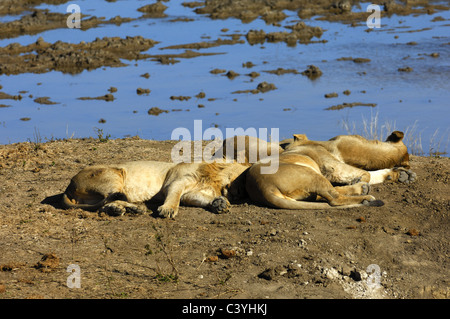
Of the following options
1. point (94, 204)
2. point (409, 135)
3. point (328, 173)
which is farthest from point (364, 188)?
point (409, 135)

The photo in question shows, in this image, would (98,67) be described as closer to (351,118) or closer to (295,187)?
(351,118)

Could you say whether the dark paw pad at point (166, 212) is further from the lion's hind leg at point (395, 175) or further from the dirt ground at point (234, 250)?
the lion's hind leg at point (395, 175)

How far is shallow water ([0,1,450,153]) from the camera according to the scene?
15.9m

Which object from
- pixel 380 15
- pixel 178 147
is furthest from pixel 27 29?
pixel 178 147

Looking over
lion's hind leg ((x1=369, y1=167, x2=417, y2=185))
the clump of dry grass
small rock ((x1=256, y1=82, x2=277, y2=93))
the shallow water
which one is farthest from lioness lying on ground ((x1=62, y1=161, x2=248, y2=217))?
small rock ((x1=256, y1=82, x2=277, y2=93))

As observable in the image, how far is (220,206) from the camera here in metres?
8.14

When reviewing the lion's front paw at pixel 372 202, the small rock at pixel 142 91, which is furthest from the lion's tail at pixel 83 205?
the small rock at pixel 142 91

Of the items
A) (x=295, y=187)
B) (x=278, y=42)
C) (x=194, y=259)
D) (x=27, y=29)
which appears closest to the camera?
(x=194, y=259)

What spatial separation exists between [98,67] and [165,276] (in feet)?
60.5

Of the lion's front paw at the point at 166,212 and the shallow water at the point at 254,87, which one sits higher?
the lion's front paw at the point at 166,212

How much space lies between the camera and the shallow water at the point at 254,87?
1588 cm

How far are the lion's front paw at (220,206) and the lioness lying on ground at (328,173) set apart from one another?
370mm

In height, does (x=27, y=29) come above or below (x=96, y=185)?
below
